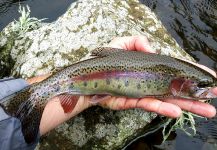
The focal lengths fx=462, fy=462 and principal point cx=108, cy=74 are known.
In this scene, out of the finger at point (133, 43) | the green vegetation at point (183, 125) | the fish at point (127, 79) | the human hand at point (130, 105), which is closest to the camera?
the human hand at point (130, 105)

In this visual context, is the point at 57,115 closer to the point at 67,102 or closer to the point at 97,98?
the point at 67,102

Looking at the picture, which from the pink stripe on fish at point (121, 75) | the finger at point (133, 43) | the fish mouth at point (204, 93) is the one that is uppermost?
the finger at point (133, 43)

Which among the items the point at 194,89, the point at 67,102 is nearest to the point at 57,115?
the point at 67,102

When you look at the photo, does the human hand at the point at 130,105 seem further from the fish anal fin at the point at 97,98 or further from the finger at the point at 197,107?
the fish anal fin at the point at 97,98

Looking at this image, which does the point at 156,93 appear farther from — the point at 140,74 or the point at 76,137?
the point at 76,137

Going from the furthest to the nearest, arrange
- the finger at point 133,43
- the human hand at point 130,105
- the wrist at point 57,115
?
the finger at point 133,43, the wrist at point 57,115, the human hand at point 130,105

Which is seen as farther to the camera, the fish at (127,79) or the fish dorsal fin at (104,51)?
the fish dorsal fin at (104,51)

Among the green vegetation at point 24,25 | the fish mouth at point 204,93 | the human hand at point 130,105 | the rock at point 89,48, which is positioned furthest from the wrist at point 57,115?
the green vegetation at point 24,25
